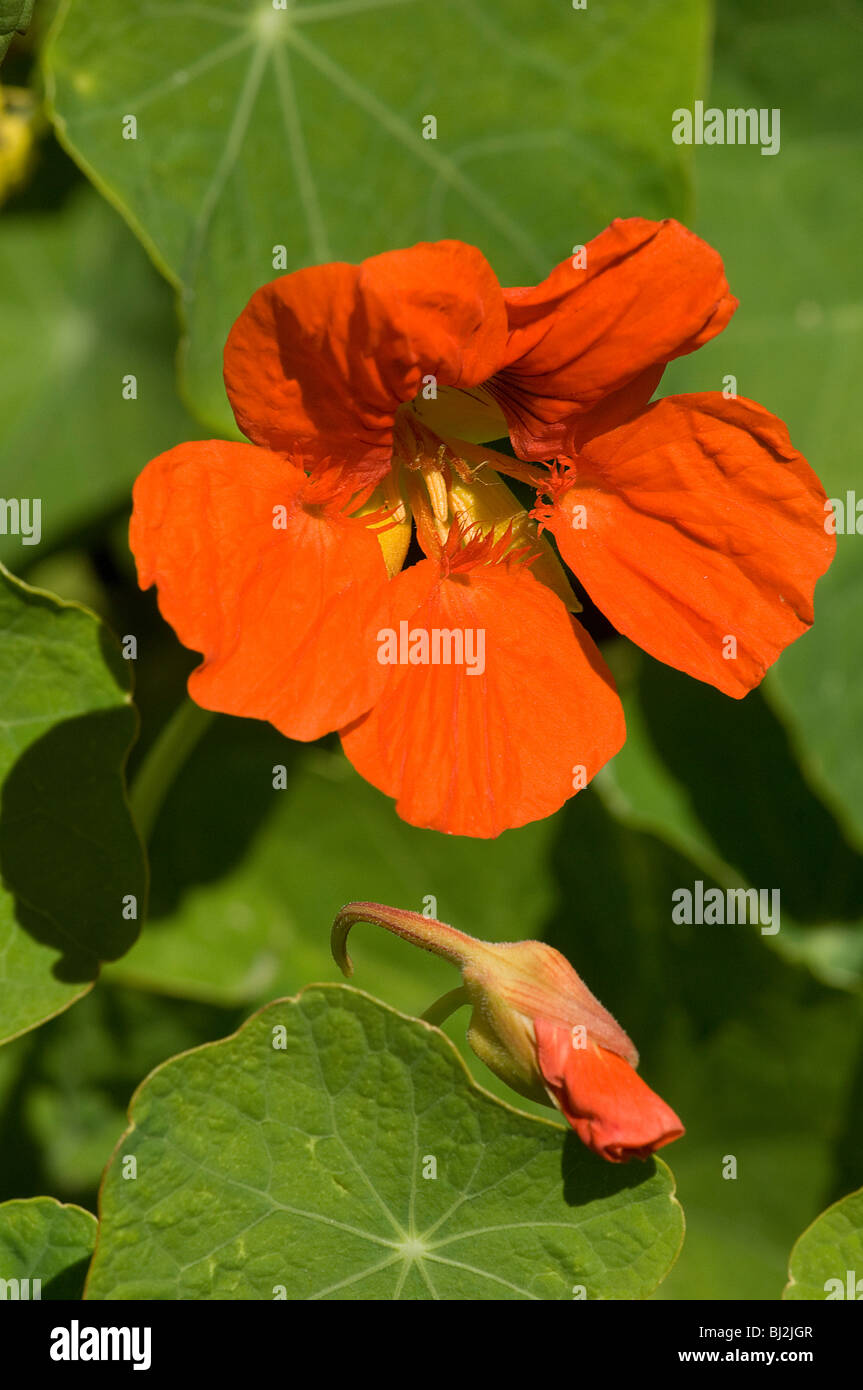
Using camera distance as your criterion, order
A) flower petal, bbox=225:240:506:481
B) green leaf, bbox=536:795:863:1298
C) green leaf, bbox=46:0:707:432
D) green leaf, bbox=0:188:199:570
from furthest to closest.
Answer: green leaf, bbox=0:188:199:570
green leaf, bbox=536:795:863:1298
green leaf, bbox=46:0:707:432
flower petal, bbox=225:240:506:481

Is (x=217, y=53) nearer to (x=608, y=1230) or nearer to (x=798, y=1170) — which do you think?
(x=608, y=1230)

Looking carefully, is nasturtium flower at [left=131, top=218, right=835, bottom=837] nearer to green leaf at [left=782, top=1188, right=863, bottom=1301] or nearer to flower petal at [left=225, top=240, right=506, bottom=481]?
flower petal at [left=225, top=240, right=506, bottom=481]

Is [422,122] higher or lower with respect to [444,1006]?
higher

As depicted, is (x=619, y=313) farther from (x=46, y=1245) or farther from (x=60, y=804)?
(x=46, y=1245)

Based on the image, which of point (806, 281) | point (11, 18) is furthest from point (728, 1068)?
point (11, 18)

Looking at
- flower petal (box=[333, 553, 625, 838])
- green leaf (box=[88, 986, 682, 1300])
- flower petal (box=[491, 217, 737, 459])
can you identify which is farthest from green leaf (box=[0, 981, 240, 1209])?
flower petal (box=[491, 217, 737, 459])

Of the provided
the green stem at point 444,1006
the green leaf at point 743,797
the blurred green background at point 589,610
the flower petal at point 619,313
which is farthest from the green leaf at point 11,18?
the green leaf at point 743,797

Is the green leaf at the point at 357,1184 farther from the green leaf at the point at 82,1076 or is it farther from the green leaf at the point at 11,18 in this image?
the green leaf at the point at 11,18
